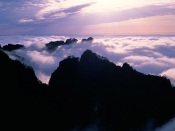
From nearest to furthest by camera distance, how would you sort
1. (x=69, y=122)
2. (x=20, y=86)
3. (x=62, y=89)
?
(x=20, y=86), (x=69, y=122), (x=62, y=89)

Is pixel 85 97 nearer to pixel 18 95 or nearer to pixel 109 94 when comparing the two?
pixel 109 94

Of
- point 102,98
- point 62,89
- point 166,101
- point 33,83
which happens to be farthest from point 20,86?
point 166,101

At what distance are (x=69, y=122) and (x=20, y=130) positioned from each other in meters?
23.4

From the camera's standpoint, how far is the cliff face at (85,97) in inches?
4589

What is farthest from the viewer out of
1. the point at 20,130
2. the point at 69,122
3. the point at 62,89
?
the point at 62,89

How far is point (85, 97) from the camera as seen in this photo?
438 ft

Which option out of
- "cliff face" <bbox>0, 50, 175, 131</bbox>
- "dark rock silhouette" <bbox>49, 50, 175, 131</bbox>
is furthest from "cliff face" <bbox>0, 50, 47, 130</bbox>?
"dark rock silhouette" <bbox>49, 50, 175, 131</bbox>

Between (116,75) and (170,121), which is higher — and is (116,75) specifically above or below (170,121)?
above

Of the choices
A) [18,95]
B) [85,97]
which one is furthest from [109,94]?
[18,95]

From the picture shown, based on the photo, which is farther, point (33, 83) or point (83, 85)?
point (83, 85)

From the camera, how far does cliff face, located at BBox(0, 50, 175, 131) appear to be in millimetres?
116562

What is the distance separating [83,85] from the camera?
136125mm

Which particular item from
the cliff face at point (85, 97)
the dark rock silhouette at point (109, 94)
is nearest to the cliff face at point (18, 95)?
the cliff face at point (85, 97)

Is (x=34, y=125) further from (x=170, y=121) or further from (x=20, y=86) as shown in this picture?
(x=170, y=121)
